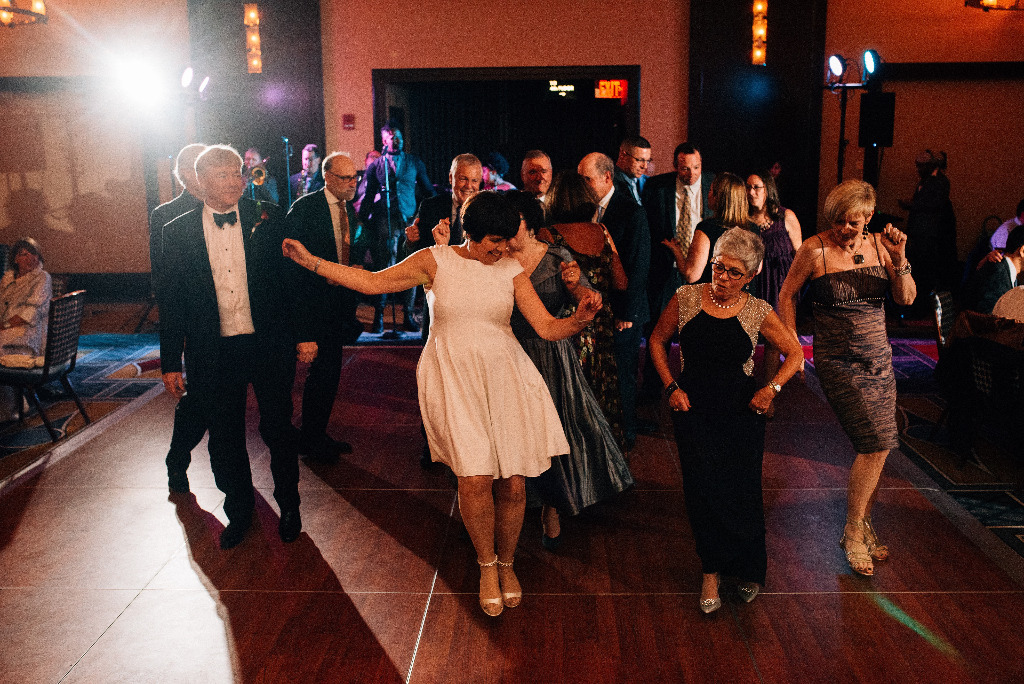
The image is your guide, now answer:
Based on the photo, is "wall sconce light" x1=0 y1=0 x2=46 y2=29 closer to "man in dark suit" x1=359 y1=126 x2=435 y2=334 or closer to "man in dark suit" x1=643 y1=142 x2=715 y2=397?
"man in dark suit" x1=359 y1=126 x2=435 y2=334

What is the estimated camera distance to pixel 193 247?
350 centimetres

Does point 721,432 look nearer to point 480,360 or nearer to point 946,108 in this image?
point 480,360

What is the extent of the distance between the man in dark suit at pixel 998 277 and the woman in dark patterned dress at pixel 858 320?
1.55m

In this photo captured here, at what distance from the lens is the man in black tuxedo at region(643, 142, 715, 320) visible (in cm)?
539

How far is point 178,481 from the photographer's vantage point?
4.26 metres

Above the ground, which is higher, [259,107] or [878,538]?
[259,107]

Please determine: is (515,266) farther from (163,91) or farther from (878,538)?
(163,91)

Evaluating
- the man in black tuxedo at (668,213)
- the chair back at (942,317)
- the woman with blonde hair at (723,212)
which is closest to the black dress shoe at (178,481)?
the woman with blonde hair at (723,212)

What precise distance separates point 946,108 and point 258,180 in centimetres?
723

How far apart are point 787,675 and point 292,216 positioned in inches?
115

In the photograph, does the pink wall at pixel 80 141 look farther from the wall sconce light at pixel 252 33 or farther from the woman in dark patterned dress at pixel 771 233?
the woman in dark patterned dress at pixel 771 233

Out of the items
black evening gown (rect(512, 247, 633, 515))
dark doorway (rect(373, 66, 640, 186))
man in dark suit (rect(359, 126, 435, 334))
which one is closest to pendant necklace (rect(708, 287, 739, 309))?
black evening gown (rect(512, 247, 633, 515))

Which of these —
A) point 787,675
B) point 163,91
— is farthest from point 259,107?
point 787,675

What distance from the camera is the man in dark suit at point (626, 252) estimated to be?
4.28m
